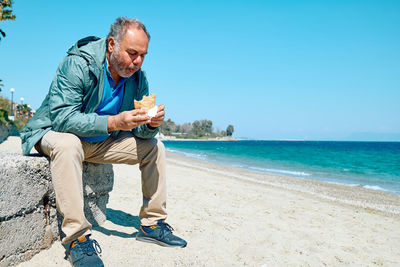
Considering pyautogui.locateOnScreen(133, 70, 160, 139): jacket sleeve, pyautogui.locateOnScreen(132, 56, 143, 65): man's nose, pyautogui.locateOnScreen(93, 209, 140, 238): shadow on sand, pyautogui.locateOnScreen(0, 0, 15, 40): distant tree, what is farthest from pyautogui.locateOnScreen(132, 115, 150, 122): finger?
pyautogui.locateOnScreen(0, 0, 15, 40): distant tree

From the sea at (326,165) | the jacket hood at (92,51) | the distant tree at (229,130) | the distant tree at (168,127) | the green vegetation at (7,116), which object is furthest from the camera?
the distant tree at (229,130)

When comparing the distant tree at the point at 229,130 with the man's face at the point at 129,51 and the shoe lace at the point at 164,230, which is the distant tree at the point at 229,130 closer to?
the shoe lace at the point at 164,230

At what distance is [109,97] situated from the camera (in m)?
3.04

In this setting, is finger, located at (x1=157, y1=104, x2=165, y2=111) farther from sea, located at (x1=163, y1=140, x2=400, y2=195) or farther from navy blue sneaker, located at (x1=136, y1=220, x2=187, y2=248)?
sea, located at (x1=163, y1=140, x2=400, y2=195)

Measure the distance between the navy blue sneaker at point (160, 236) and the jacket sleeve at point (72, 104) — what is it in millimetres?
1186

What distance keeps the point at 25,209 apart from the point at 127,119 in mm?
1160

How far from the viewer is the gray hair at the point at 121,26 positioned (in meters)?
2.87

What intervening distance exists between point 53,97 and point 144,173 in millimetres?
1154

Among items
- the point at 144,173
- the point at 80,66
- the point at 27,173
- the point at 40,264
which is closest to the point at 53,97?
the point at 80,66

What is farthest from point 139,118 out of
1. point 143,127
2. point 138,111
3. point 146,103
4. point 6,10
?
point 6,10

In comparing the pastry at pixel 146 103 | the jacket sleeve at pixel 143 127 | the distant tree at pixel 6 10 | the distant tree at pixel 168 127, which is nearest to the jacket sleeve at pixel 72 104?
the pastry at pixel 146 103

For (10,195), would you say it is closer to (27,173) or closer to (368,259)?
(27,173)

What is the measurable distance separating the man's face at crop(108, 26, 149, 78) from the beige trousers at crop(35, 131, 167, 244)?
70 centimetres

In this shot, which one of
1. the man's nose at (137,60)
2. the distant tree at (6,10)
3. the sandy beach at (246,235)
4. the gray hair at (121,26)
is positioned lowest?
the sandy beach at (246,235)
